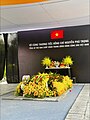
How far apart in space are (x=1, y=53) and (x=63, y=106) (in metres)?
7.53

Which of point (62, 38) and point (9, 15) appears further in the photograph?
point (62, 38)

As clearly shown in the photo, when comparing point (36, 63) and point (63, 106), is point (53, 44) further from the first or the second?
point (63, 106)

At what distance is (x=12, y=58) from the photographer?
11102mm

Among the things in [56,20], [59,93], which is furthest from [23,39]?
[59,93]

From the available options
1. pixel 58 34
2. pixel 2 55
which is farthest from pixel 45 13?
pixel 2 55

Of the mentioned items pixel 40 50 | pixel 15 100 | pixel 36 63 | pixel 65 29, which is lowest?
pixel 15 100

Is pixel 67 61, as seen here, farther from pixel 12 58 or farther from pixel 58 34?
pixel 12 58

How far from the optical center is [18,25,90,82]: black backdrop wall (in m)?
9.74

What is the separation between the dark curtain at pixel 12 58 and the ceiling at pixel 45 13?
1872 millimetres

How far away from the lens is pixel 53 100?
5.10 m

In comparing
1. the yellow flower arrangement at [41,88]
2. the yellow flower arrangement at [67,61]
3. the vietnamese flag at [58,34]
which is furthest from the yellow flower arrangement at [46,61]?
the yellow flower arrangement at [41,88]

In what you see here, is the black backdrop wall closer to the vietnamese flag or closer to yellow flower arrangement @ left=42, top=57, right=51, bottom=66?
the vietnamese flag

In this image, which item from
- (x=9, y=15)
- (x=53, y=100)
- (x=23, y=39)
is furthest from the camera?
(x=23, y=39)

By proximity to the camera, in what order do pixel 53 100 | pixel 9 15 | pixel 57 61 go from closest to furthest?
pixel 53 100, pixel 9 15, pixel 57 61
